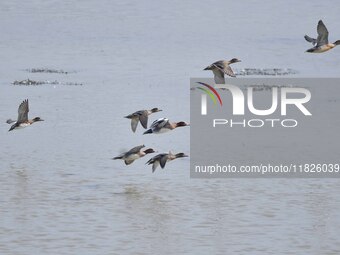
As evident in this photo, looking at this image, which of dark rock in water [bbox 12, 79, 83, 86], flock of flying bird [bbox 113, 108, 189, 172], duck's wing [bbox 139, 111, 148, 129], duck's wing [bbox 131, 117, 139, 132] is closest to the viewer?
flock of flying bird [bbox 113, 108, 189, 172]

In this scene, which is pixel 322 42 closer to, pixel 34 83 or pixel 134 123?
pixel 134 123

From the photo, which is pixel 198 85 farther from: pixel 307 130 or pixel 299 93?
pixel 307 130

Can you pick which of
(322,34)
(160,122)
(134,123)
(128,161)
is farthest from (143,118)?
(322,34)

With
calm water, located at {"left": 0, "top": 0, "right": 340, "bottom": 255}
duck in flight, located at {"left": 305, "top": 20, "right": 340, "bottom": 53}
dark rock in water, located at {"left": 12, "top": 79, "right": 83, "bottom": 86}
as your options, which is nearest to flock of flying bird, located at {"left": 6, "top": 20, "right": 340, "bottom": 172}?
duck in flight, located at {"left": 305, "top": 20, "right": 340, "bottom": 53}

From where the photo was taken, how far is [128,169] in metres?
19.9

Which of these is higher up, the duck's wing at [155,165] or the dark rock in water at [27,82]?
the dark rock in water at [27,82]

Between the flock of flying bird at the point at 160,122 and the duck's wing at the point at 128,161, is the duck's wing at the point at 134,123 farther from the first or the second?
the duck's wing at the point at 128,161

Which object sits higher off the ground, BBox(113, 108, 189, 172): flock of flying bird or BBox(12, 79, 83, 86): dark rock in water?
BBox(12, 79, 83, 86): dark rock in water

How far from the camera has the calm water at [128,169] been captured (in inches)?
613

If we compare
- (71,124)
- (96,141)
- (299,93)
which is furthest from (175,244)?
(299,93)

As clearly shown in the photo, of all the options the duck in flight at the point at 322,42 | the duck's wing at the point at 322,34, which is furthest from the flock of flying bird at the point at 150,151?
the duck's wing at the point at 322,34

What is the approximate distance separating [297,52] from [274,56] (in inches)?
50.5

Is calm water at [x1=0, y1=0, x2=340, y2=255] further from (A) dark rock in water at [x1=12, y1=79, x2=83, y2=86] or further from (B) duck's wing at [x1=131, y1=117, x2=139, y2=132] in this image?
(B) duck's wing at [x1=131, y1=117, x2=139, y2=132]

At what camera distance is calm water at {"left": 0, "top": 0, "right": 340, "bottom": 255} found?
15570 mm
